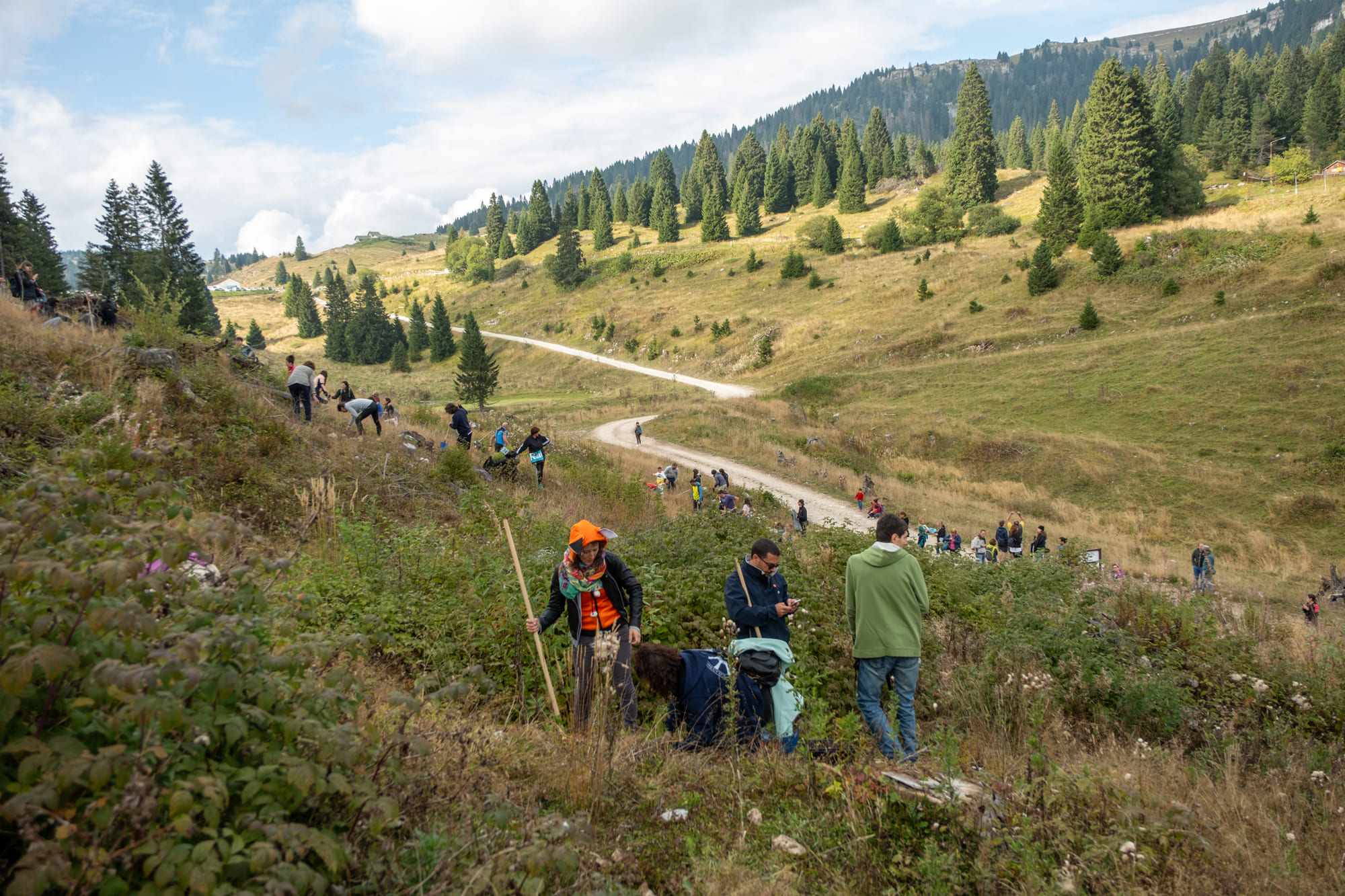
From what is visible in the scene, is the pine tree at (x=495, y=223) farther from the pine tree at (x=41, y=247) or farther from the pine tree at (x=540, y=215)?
the pine tree at (x=41, y=247)

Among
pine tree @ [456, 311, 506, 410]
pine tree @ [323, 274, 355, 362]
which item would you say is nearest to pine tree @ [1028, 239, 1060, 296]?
pine tree @ [456, 311, 506, 410]

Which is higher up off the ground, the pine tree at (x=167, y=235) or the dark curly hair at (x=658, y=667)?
the pine tree at (x=167, y=235)

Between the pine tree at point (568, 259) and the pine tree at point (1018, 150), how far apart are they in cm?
7233

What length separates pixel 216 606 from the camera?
2.38 metres

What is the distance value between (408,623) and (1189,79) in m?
118

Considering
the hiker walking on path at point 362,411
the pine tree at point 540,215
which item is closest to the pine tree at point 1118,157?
the hiker walking on path at point 362,411

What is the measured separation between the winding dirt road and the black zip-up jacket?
12743mm

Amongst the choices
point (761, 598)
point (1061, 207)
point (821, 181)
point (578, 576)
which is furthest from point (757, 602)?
point (821, 181)

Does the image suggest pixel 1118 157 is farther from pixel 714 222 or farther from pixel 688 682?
pixel 688 682

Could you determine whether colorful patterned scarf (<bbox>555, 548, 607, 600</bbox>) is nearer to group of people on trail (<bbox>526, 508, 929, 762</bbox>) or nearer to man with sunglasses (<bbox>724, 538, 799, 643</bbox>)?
group of people on trail (<bbox>526, 508, 929, 762</bbox>)

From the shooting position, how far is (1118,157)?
47.6 m

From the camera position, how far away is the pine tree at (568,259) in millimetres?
80062

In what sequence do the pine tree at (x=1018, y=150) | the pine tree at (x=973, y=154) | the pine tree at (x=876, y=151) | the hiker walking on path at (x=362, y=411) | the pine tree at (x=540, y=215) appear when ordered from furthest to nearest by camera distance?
the pine tree at (x=1018, y=150) → the pine tree at (x=540, y=215) → the pine tree at (x=876, y=151) → the pine tree at (x=973, y=154) → the hiker walking on path at (x=362, y=411)

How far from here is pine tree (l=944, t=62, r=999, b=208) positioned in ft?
222
